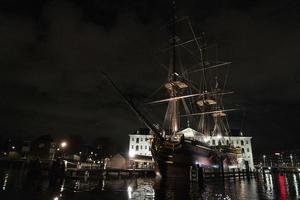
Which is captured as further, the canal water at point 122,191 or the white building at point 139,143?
the white building at point 139,143

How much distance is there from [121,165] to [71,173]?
27.6 m

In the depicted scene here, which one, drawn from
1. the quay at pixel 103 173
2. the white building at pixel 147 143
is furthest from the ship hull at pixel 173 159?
the white building at pixel 147 143

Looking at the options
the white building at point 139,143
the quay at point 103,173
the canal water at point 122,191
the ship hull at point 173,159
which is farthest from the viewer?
the white building at point 139,143

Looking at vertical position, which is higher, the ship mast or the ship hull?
the ship mast

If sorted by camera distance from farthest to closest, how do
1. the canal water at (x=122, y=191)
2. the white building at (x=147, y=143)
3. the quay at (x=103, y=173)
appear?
the white building at (x=147, y=143)
the quay at (x=103, y=173)
the canal water at (x=122, y=191)

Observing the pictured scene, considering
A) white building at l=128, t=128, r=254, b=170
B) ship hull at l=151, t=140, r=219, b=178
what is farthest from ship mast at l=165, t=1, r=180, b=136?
white building at l=128, t=128, r=254, b=170

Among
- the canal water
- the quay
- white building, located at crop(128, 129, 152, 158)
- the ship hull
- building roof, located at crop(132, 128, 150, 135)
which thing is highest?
building roof, located at crop(132, 128, 150, 135)

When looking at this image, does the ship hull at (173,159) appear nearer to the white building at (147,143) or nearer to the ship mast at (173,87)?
the ship mast at (173,87)

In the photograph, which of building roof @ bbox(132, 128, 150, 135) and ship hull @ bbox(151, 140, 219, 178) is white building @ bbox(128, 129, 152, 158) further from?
ship hull @ bbox(151, 140, 219, 178)

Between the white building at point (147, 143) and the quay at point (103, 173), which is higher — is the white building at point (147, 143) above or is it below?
above

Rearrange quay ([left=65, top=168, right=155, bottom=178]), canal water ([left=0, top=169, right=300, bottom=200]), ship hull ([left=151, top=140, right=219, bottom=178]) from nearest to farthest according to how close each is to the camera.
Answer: canal water ([left=0, top=169, right=300, bottom=200])
quay ([left=65, top=168, right=155, bottom=178])
ship hull ([left=151, top=140, right=219, bottom=178])

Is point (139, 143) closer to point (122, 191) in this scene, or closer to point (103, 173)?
point (103, 173)

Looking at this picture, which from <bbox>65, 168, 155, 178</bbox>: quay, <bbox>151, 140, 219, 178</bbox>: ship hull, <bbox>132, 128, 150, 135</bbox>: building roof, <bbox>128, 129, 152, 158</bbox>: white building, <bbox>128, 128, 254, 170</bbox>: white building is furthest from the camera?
<bbox>132, 128, 150, 135</bbox>: building roof

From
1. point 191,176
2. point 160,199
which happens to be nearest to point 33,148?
point 191,176
